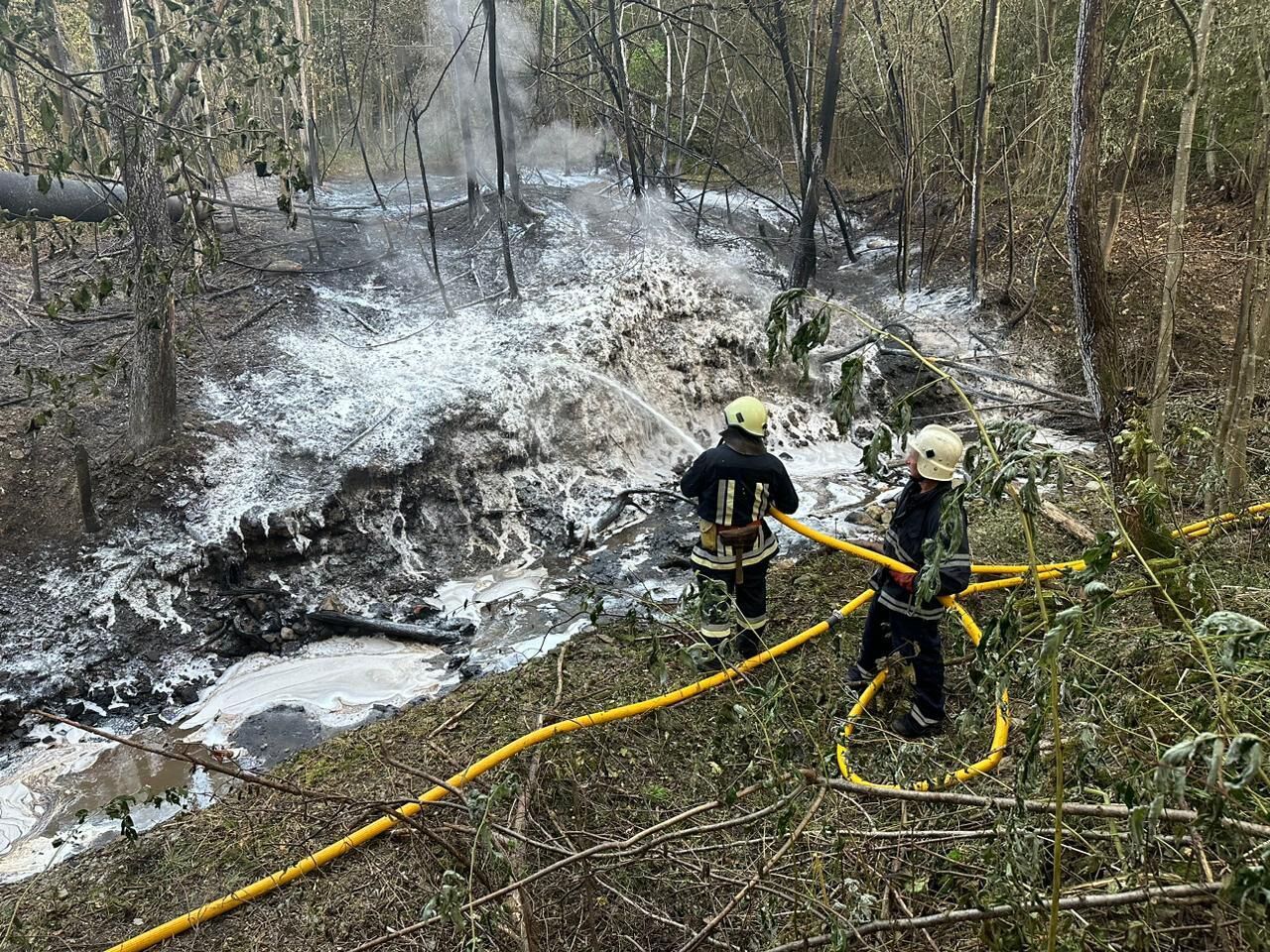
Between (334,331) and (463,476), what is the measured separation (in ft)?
8.65

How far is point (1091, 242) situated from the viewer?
4527mm

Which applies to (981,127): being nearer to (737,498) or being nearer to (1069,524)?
(1069,524)

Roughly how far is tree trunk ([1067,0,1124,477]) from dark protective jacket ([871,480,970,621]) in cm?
119

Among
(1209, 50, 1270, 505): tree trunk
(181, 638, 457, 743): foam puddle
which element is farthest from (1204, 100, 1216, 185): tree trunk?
(181, 638, 457, 743): foam puddle

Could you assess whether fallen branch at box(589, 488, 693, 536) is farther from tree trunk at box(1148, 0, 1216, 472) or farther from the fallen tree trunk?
the fallen tree trunk

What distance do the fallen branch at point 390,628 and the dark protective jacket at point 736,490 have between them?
236cm

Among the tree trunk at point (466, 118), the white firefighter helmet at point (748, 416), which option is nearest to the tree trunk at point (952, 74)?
the tree trunk at point (466, 118)

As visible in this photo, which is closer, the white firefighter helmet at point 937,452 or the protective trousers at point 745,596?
the white firefighter helmet at point 937,452

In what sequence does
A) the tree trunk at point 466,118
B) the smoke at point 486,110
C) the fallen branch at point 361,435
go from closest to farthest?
the fallen branch at point 361,435 → the tree trunk at point 466,118 → the smoke at point 486,110

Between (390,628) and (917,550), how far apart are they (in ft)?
12.8

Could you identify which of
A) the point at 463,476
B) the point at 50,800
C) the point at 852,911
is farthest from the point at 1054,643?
the point at 463,476

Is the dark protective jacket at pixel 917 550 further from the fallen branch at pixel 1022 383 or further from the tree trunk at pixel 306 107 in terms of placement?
the tree trunk at pixel 306 107

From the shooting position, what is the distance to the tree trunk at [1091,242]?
450 cm

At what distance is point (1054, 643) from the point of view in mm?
1508
